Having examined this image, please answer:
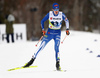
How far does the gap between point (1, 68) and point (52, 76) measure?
8.90 ft

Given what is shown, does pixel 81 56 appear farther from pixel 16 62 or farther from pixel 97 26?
pixel 97 26

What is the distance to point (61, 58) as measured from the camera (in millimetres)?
10312

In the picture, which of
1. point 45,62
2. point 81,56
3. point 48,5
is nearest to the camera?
point 45,62

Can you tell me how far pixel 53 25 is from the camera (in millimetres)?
7965

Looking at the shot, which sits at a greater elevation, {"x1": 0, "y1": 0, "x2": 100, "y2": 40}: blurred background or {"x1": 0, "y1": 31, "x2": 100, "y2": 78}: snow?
{"x1": 0, "y1": 0, "x2": 100, "y2": 40}: blurred background

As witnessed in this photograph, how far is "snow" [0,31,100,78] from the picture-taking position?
7.22 metres

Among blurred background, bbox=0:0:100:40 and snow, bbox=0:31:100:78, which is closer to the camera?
snow, bbox=0:31:100:78

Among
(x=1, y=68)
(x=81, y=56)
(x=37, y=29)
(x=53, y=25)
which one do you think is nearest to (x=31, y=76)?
(x=53, y=25)

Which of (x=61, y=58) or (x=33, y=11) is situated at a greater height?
(x=33, y=11)

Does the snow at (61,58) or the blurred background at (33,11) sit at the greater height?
the blurred background at (33,11)

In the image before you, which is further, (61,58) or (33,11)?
(33,11)

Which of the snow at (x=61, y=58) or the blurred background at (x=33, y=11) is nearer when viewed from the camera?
the snow at (x=61, y=58)

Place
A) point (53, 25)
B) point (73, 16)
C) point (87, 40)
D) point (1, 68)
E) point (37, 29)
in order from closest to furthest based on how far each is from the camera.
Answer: point (53, 25)
point (1, 68)
point (87, 40)
point (37, 29)
point (73, 16)

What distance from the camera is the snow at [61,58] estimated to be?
7219mm
